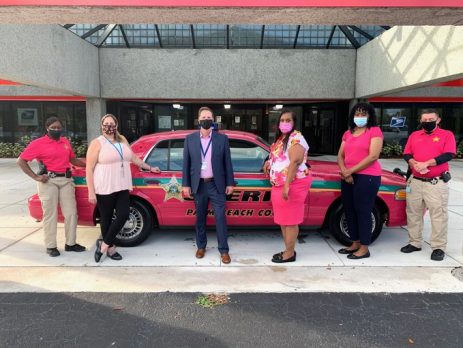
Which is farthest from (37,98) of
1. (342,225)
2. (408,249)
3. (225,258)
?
(408,249)

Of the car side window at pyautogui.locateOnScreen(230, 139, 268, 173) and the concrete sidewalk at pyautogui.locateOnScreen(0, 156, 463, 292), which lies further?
the car side window at pyautogui.locateOnScreen(230, 139, 268, 173)

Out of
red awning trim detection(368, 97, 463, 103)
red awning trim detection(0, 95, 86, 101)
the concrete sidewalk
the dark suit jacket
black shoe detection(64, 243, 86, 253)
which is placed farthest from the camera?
red awning trim detection(368, 97, 463, 103)

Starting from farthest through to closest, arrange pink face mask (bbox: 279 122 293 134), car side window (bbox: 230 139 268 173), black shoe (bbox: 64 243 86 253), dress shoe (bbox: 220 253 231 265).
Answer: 1. car side window (bbox: 230 139 268 173)
2. black shoe (bbox: 64 243 86 253)
3. dress shoe (bbox: 220 253 231 265)
4. pink face mask (bbox: 279 122 293 134)

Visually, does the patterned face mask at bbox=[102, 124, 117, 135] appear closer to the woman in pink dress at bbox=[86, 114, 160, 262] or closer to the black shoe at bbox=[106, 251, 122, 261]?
the woman in pink dress at bbox=[86, 114, 160, 262]

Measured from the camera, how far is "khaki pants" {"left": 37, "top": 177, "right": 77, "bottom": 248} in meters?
4.86

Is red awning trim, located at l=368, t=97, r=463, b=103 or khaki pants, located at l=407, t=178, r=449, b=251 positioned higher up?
red awning trim, located at l=368, t=97, r=463, b=103

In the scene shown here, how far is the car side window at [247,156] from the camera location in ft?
17.2

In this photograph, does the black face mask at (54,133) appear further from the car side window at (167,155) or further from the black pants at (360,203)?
the black pants at (360,203)

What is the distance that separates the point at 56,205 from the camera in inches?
195

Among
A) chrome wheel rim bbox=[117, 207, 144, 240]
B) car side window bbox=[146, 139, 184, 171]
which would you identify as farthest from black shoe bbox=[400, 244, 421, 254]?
chrome wheel rim bbox=[117, 207, 144, 240]

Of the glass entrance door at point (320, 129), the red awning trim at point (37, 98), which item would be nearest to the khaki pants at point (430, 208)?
the glass entrance door at point (320, 129)

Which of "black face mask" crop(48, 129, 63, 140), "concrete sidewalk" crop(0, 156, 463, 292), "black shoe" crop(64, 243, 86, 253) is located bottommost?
"concrete sidewalk" crop(0, 156, 463, 292)

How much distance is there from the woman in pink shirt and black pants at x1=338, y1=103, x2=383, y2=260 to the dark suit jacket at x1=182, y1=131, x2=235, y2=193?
1425 millimetres

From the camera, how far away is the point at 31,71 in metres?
10.7
